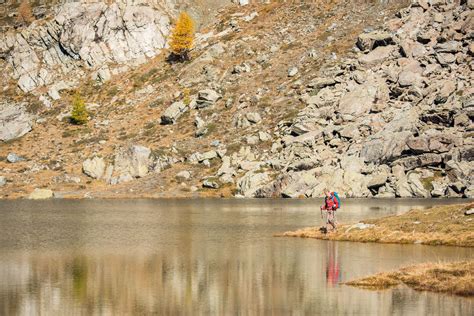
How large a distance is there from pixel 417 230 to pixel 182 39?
133 m

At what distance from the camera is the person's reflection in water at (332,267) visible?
31.6m

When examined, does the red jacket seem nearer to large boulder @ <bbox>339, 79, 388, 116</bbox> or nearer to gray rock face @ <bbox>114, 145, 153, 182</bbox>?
large boulder @ <bbox>339, 79, 388, 116</bbox>

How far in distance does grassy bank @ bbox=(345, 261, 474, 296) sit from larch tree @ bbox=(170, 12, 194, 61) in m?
147

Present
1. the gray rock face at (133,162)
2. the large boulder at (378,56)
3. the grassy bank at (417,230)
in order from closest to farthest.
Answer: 1. the grassy bank at (417,230)
2. the gray rock face at (133,162)
3. the large boulder at (378,56)

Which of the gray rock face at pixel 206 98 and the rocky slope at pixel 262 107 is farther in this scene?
the gray rock face at pixel 206 98

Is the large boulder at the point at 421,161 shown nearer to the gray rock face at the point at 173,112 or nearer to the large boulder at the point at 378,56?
the large boulder at the point at 378,56

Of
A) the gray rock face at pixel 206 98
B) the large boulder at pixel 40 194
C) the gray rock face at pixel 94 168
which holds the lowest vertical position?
the large boulder at pixel 40 194

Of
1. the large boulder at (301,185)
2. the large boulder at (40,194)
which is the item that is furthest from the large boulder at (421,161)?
the large boulder at (40,194)

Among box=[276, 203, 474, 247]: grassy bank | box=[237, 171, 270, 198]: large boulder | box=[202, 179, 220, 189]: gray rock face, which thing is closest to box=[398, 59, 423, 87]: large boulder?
box=[237, 171, 270, 198]: large boulder

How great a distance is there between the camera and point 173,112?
14788 centimetres

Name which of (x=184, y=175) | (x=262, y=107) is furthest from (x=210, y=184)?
(x=262, y=107)

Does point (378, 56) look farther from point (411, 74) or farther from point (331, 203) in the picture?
point (331, 203)

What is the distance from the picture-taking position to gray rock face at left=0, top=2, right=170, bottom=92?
180 meters

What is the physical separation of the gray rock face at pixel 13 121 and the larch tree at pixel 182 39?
138 feet
